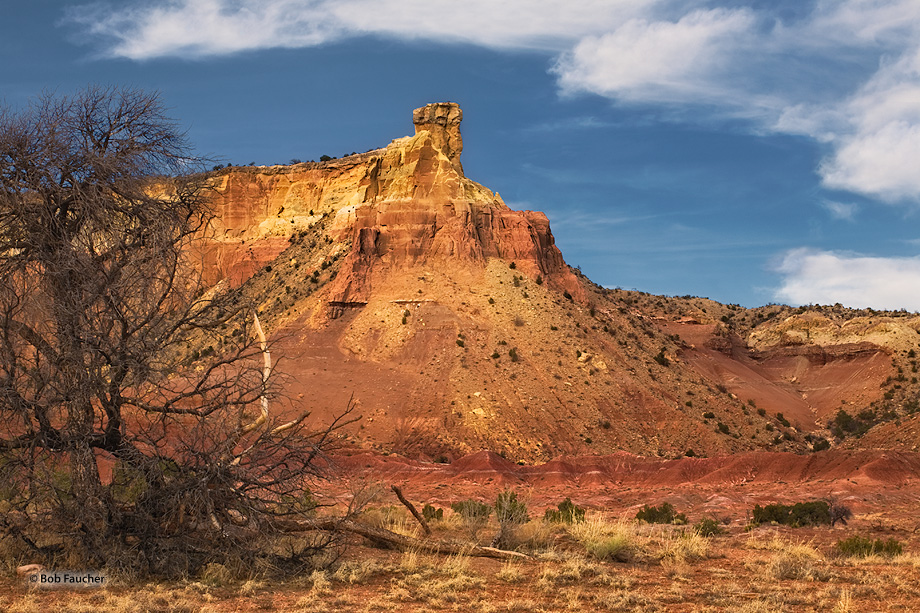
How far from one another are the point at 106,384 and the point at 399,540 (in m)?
5.08

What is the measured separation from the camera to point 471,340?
4919 cm

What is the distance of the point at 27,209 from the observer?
42.5ft

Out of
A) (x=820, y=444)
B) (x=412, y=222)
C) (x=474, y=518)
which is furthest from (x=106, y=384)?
(x=820, y=444)

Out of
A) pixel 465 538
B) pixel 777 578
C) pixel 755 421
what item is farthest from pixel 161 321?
pixel 755 421

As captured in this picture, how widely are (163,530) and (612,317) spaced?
159ft

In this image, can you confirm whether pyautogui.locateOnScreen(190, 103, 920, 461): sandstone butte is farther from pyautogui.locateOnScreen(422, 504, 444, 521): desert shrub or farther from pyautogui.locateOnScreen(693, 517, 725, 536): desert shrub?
pyautogui.locateOnScreen(693, 517, 725, 536): desert shrub

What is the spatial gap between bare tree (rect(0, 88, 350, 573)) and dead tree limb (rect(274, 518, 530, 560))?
424 millimetres

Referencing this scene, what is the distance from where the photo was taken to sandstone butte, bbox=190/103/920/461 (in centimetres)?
4431

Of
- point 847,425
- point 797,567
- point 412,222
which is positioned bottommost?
point 797,567

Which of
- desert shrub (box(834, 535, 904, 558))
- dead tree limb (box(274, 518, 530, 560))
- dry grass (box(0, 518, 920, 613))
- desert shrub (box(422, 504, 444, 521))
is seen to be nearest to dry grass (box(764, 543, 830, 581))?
dry grass (box(0, 518, 920, 613))

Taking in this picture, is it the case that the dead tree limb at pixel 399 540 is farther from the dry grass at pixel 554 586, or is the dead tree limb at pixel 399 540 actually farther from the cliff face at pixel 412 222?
the cliff face at pixel 412 222

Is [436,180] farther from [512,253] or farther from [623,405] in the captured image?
[623,405]

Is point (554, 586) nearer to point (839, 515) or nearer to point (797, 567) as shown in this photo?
point (797, 567)

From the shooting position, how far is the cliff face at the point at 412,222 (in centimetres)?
5581
